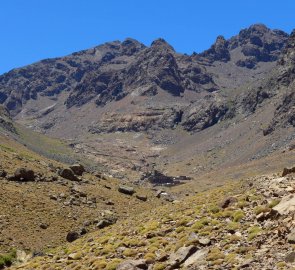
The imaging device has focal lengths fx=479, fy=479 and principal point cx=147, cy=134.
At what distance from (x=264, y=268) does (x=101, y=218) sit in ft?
97.3

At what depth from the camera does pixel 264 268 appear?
1853 cm

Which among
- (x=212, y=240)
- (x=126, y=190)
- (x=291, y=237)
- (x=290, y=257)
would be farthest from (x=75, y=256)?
(x=126, y=190)

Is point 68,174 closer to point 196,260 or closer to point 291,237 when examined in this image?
point 196,260

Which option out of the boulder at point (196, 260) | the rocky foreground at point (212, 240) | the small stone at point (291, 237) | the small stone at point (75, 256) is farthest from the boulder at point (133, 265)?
the small stone at point (291, 237)

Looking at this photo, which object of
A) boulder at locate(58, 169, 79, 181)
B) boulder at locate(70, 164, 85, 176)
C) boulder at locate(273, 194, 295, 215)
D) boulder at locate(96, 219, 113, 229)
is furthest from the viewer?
boulder at locate(70, 164, 85, 176)

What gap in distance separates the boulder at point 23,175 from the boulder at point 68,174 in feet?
18.6

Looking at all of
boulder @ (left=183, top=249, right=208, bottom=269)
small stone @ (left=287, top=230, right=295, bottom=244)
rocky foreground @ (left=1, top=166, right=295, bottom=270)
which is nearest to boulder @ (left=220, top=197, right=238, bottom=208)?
rocky foreground @ (left=1, top=166, right=295, bottom=270)

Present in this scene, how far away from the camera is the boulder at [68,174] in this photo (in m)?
60.7

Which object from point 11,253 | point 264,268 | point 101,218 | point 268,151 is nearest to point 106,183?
point 101,218

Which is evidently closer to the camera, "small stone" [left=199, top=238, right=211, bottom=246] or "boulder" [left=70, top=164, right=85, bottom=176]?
"small stone" [left=199, top=238, right=211, bottom=246]

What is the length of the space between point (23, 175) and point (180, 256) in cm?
3517

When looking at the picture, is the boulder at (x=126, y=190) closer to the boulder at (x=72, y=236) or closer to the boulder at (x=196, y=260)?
the boulder at (x=72, y=236)

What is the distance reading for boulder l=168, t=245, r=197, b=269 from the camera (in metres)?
22.4

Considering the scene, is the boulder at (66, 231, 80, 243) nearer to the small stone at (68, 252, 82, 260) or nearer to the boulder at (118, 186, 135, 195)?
the small stone at (68, 252, 82, 260)
